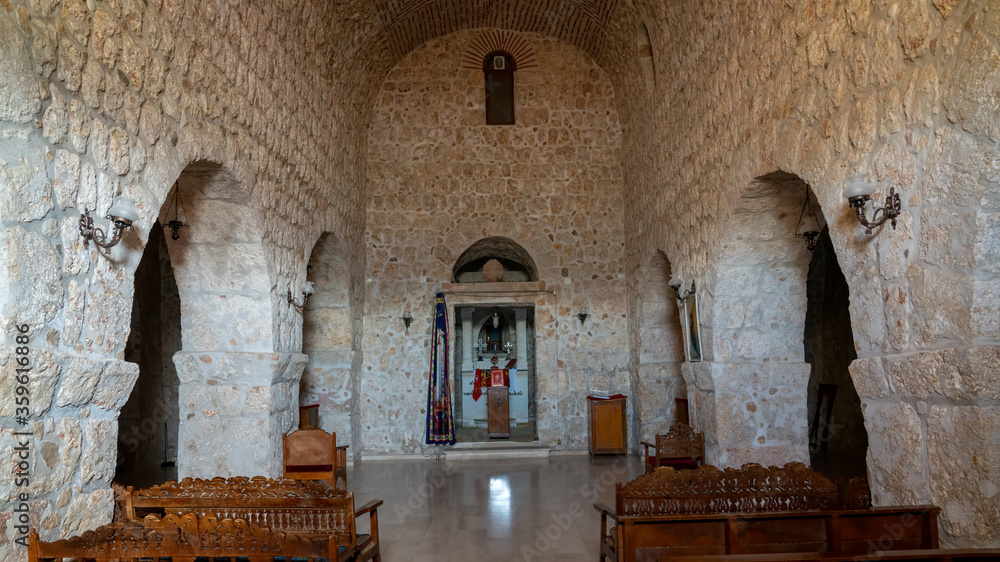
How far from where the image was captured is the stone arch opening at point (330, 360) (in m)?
8.96

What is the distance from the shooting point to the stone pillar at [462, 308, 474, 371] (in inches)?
541

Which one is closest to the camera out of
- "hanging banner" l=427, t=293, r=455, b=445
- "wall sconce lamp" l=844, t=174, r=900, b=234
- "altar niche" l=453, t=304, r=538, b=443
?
"wall sconce lamp" l=844, t=174, r=900, b=234

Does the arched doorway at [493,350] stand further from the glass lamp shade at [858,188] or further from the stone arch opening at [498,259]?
the glass lamp shade at [858,188]

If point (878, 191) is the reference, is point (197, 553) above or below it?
below

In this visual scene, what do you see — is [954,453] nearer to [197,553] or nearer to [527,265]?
[197,553]

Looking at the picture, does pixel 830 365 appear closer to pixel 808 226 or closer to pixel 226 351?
pixel 808 226

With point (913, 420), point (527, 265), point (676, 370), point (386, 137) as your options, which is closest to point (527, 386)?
point (527, 265)

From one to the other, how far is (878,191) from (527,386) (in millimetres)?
10547

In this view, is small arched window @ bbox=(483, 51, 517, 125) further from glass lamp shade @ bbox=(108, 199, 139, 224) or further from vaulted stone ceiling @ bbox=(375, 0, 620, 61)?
glass lamp shade @ bbox=(108, 199, 139, 224)

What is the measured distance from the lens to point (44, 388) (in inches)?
111

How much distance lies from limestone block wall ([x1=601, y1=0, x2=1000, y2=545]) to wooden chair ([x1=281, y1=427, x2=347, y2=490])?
3969mm

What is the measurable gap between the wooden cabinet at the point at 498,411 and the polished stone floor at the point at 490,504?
128 centimetres

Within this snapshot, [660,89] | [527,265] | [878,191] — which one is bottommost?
[878,191]

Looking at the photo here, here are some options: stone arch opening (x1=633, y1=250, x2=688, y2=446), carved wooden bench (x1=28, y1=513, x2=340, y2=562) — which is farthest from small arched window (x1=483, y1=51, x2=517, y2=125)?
carved wooden bench (x1=28, y1=513, x2=340, y2=562)
